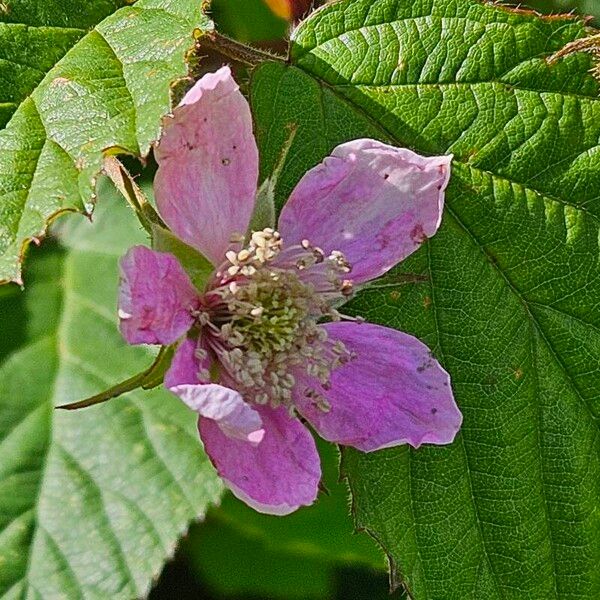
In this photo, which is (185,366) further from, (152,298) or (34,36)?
(34,36)

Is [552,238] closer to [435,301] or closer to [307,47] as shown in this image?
[435,301]

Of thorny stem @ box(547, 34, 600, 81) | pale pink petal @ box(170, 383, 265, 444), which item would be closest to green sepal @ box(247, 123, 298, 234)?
pale pink petal @ box(170, 383, 265, 444)

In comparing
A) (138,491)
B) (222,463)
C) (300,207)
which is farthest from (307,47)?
Result: (138,491)

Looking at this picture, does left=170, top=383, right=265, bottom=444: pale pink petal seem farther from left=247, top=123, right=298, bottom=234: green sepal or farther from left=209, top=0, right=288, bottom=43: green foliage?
left=209, top=0, right=288, bottom=43: green foliage

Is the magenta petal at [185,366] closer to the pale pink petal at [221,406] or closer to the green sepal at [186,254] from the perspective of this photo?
the pale pink petal at [221,406]

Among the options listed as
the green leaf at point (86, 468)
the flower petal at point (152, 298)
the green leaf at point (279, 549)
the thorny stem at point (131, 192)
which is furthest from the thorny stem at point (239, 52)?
the green leaf at point (279, 549)

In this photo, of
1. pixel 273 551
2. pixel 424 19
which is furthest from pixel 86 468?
pixel 424 19
